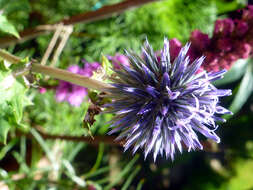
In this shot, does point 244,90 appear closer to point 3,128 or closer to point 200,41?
point 200,41

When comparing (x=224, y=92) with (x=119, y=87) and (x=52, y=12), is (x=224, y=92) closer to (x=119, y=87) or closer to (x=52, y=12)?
(x=119, y=87)

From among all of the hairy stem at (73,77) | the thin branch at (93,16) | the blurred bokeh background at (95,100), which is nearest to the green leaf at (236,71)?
the blurred bokeh background at (95,100)

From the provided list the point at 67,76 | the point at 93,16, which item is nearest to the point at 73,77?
the point at 67,76

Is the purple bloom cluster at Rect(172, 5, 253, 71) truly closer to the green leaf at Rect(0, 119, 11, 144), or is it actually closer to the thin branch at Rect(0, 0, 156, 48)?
the thin branch at Rect(0, 0, 156, 48)

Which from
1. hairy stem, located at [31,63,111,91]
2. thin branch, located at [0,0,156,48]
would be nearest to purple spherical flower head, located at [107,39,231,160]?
hairy stem, located at [31,63,111,91]

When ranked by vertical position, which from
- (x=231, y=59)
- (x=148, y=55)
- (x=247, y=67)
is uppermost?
(x=247, y=67)

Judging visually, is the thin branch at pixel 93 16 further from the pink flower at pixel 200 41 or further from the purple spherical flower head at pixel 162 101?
the purple spherical flower head at pixel 162 101

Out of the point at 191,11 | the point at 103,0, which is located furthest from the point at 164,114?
the point at 191,11
